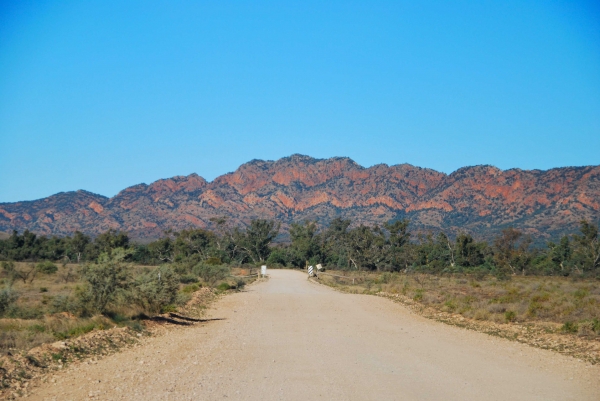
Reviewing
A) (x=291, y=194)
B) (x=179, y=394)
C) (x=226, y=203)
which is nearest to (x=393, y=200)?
(x=291, y=194)

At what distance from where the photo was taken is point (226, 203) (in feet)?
590

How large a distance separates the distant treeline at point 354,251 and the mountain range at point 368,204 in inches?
1961

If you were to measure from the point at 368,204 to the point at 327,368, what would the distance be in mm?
161329

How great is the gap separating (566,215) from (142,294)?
11770cm

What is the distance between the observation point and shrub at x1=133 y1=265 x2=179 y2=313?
17.1 m

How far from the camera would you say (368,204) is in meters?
171

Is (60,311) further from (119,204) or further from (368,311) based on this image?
(119,204)

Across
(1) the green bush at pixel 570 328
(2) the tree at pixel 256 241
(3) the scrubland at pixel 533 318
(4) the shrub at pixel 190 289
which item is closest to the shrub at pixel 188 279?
(4) the shrub at pixel 190 289

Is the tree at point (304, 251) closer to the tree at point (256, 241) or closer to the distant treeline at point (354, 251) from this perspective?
the distant treeline at point (354, 251)

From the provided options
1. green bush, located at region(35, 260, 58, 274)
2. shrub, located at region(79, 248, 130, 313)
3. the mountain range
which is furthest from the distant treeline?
the mountain range

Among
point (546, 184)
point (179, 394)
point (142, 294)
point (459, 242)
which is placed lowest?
point (179, 394)

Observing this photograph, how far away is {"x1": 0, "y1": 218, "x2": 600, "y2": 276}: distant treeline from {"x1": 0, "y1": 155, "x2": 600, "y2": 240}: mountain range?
49799mm

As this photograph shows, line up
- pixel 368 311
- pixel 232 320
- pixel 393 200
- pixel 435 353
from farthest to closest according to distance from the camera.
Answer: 1. pixel 393 200
2. pixel 368 311
3. pixel 232 320
4. pixel 435 353

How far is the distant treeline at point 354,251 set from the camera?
59625 millimetres
